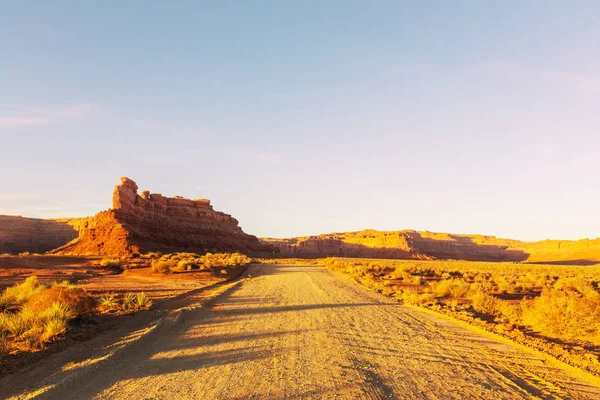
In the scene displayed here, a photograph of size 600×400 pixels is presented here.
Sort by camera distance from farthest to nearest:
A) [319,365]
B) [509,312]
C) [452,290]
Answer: [452,290] < [509,312] < [319,365]

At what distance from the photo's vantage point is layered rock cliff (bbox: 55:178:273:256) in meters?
59.7

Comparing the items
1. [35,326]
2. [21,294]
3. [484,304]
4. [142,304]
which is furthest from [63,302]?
[484,304]

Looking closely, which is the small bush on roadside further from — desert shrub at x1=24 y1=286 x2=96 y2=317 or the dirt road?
the dirt road

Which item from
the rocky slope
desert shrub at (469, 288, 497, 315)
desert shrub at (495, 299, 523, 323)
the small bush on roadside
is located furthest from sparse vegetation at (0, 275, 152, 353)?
the rocky slope

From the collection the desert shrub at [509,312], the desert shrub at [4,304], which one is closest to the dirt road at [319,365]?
the desert shrub at [509,312]

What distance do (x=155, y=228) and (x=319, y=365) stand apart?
7216 centimetres

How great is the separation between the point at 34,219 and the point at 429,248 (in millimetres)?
116614

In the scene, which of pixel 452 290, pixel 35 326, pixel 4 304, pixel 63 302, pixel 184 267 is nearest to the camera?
pixel 35 326

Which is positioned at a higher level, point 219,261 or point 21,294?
point 21,294

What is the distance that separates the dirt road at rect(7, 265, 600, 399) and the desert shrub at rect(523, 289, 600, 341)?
322cm

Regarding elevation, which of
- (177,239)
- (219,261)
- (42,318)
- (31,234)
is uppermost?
(31,234)

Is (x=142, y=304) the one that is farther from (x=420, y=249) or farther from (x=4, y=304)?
(x=420, y=249)

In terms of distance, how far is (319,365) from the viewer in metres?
6.98

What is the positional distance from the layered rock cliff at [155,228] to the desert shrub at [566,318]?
180 feet
